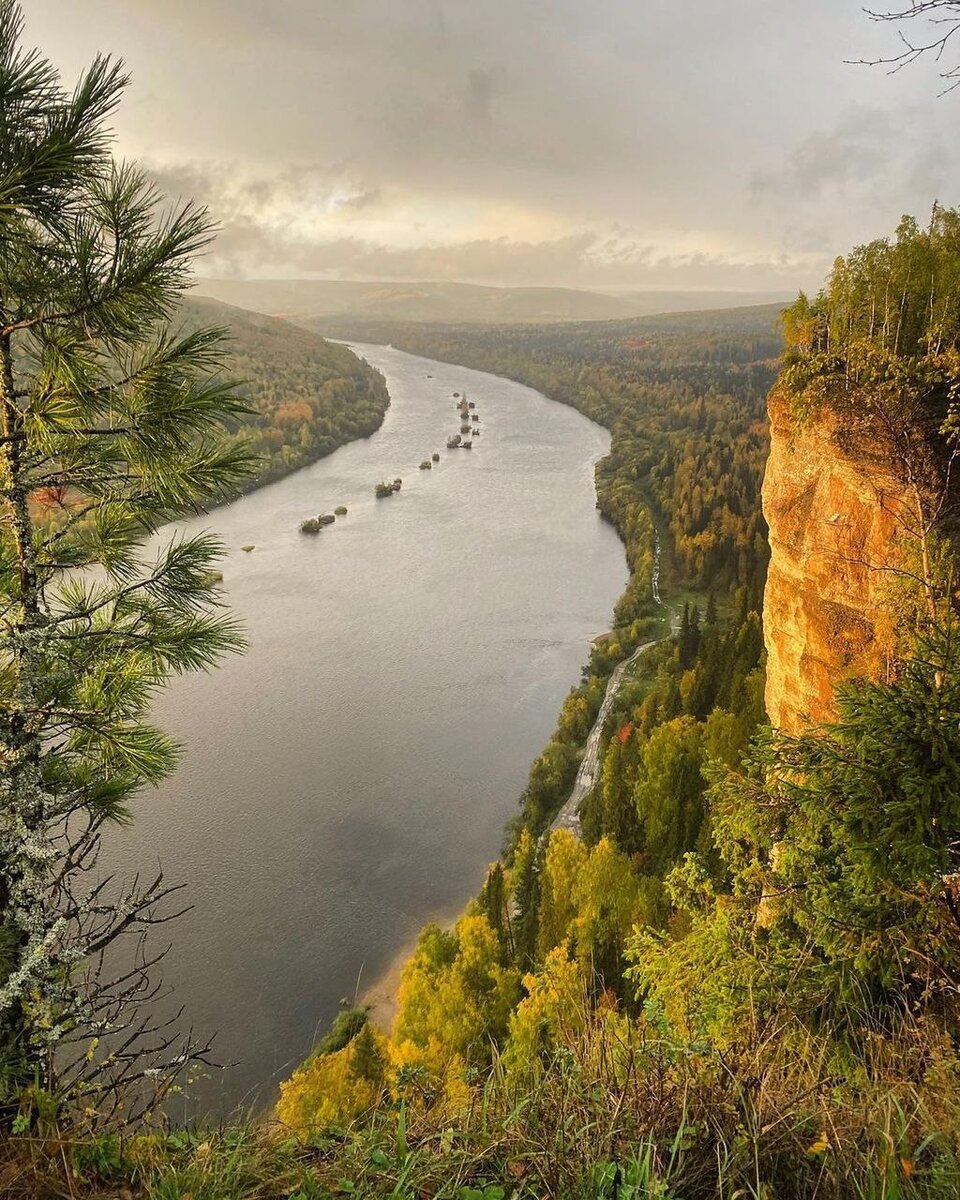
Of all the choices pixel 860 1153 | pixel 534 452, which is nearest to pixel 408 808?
pixel 860 1153

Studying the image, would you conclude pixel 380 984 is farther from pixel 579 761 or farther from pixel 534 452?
pixel 534 452

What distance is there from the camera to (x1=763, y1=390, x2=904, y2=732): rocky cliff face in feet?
27.4


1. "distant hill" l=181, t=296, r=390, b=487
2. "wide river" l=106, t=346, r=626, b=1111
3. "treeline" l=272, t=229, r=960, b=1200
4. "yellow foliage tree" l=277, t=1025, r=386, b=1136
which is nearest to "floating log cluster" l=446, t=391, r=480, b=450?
"distant hill" l=181, t=296, r=390, b=487

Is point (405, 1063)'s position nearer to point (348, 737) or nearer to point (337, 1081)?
point (337, 1081)

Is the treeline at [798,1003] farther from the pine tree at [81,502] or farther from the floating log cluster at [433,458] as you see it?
the floating log cluster at [433,458]

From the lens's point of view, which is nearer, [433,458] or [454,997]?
[454,997]

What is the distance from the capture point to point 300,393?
68.7 metres

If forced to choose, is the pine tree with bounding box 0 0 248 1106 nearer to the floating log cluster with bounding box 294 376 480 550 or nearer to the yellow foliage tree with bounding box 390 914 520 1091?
the yellow foliage tree with bounding box 390 914 520 1091

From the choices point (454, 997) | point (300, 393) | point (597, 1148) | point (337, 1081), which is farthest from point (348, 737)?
point (300, 393)

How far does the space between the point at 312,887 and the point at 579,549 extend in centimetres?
2775

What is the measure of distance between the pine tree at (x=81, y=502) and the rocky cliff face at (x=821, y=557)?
6.80 meters

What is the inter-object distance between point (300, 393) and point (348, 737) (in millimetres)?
50528

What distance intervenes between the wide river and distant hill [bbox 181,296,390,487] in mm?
9240

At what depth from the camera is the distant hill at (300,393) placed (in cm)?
5803
